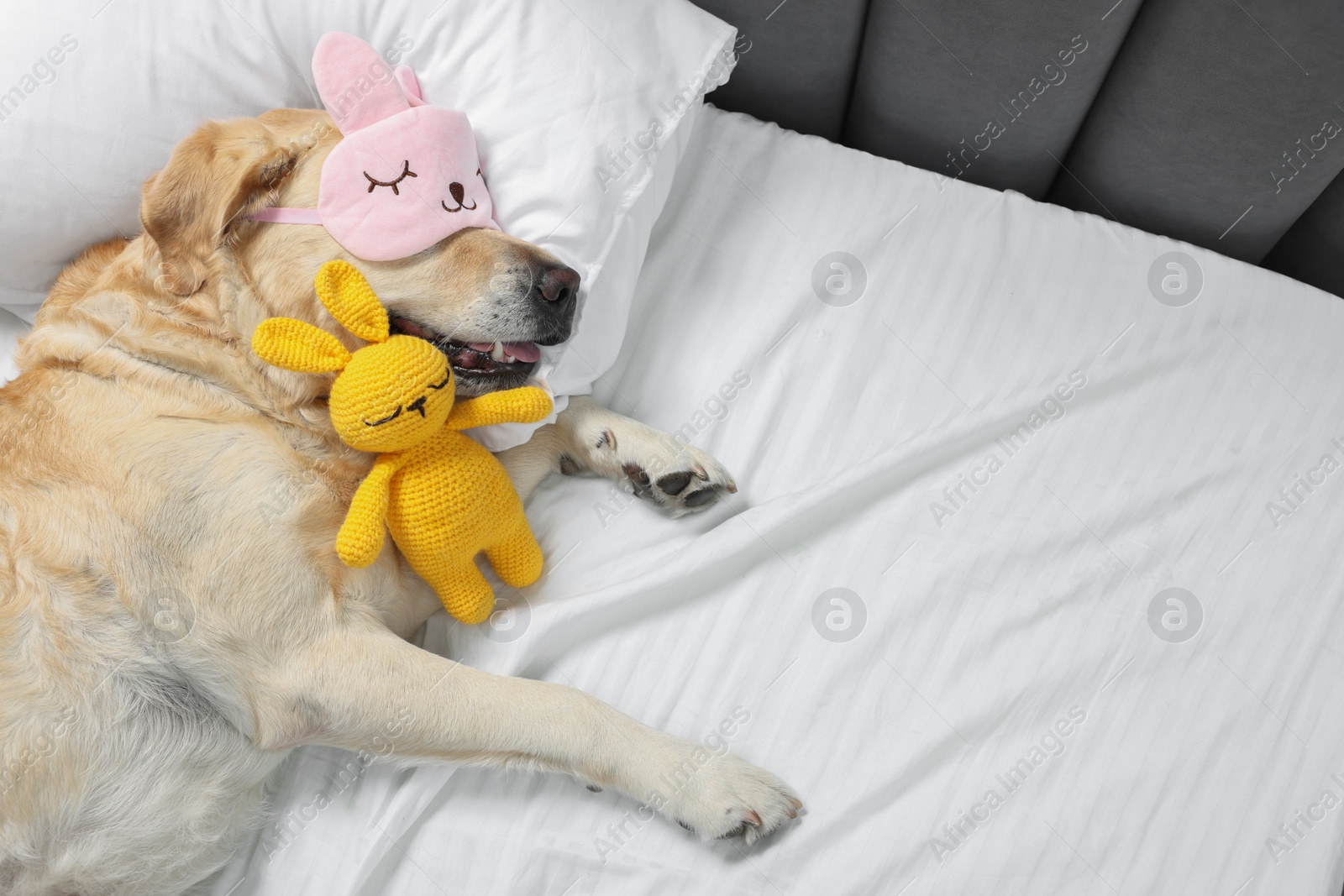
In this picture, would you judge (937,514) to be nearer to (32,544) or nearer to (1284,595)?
(1284,595)

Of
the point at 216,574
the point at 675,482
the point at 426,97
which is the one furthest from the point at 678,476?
the point at 426,97

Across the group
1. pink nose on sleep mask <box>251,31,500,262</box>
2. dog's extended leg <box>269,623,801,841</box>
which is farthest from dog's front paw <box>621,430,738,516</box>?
pink nose on sleep mask <box>251,31,500,262</box>

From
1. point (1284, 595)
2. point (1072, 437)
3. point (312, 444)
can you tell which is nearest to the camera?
point (312, 444)

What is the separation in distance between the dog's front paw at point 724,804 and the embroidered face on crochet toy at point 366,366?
0.96 metres

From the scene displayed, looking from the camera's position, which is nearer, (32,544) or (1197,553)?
(32,544)

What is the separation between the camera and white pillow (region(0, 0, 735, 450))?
209cm

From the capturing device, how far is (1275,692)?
2.03m

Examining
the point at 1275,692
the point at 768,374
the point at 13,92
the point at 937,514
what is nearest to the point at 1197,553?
the point at 1275,692

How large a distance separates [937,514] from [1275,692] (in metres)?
0.88

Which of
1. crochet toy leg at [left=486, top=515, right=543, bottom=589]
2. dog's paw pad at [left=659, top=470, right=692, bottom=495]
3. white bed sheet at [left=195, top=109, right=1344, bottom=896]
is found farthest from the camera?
dog's paw pad at [left=659, top=470, right=692, bottom=495]

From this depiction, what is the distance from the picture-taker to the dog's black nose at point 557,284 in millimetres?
1915

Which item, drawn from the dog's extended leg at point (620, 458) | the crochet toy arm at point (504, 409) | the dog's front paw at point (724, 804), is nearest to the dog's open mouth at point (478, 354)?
the crochet toy arm at point (504, 409)

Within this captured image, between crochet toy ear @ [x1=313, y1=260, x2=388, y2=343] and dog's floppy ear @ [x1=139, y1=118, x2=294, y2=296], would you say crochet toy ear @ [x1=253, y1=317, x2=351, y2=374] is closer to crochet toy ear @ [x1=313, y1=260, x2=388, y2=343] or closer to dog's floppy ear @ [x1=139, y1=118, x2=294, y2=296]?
crochet toy ear @ [x1=313, y1=260, x2=388, y2=343]

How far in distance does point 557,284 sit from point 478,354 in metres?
0.26
